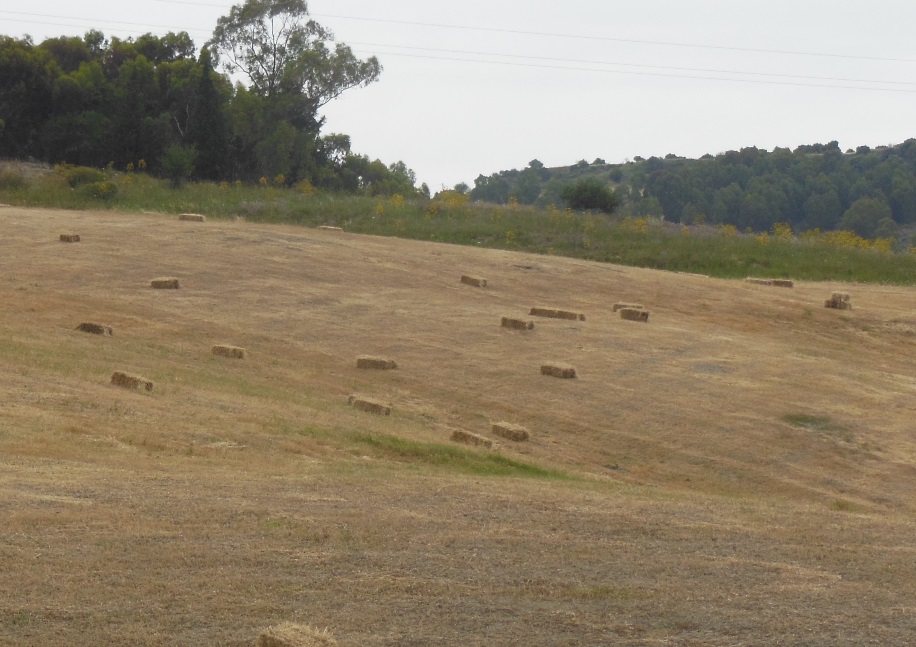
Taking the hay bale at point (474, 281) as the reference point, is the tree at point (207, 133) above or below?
above

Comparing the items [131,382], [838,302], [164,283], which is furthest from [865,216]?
[131,382]

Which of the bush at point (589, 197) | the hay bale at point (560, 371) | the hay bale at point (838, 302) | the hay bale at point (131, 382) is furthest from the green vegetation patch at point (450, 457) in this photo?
the bush at point (589, 197)

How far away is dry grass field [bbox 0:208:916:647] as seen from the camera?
9562 millimetres

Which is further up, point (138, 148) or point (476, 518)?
point (138, 148)

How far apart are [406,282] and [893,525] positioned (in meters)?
20.0

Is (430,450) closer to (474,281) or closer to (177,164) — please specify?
(474,281)

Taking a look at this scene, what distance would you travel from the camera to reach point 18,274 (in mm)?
29797

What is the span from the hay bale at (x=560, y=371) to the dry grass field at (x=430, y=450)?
32 cm

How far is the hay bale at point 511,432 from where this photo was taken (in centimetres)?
2069

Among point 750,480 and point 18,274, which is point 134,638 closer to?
point 750,480

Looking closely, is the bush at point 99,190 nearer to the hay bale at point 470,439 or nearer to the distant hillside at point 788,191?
the hay bale at point 470,439

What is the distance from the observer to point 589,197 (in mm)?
63938

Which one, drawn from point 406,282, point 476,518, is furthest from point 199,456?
point 406,282

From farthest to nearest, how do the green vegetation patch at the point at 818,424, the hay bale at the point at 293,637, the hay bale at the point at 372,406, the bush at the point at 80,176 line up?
the bush at the point at 80,176, the green vegetation patch at the point at 818,424, the hay bale at the point at 372,406, the hay bale at the point at 293,637
